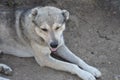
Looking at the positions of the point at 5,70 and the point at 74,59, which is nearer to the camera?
the point at 5,70

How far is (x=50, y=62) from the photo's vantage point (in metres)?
6.20

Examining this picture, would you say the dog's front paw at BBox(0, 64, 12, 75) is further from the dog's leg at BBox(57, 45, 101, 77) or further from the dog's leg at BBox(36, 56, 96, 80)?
the dog's leg at BBox(57, 45, 101, 77)

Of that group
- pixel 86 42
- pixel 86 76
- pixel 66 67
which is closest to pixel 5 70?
pixel 66 67

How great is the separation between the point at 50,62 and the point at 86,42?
1138 mm

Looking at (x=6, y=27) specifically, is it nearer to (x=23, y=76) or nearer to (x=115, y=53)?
(x=23, y=76)

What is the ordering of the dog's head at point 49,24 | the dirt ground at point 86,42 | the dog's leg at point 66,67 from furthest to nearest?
the dirt ground at point 86,42 → the dog's leg at point 66,67 → the dog's head at point 49,24

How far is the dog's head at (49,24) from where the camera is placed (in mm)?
5855

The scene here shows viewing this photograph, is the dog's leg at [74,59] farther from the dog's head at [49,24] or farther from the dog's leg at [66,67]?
the dog's head at [49,24]

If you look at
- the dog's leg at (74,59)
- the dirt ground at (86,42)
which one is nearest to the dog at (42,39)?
the dog's leg at (74,59)

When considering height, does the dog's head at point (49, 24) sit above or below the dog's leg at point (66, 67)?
above

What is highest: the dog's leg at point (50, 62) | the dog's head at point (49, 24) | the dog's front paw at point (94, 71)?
the dog's head at point (49, 24)

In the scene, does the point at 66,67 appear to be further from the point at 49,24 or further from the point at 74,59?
the point at 49,24

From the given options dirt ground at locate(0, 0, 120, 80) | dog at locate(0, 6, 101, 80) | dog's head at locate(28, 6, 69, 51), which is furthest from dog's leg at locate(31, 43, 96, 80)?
dog's head at locate(28, 6, 69, 51)

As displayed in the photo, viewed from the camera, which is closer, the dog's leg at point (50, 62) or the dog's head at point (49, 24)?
the dog's head at point (49, 24)
